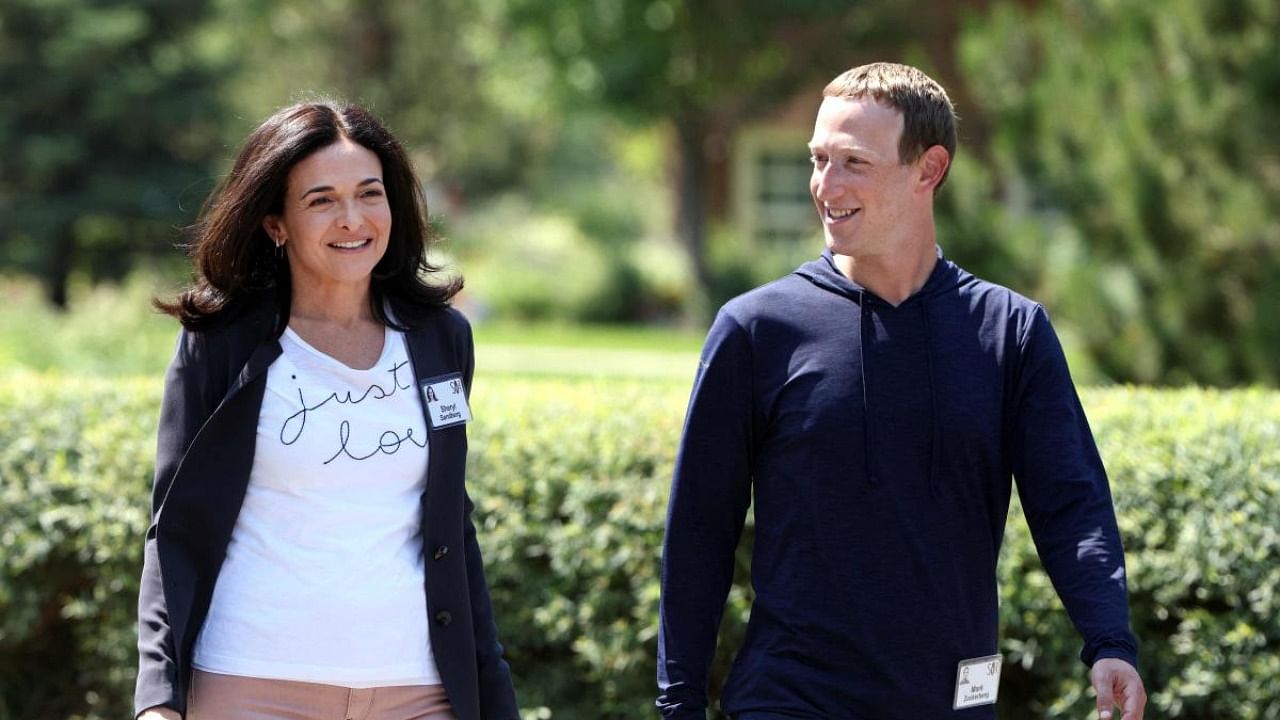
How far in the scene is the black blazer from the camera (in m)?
3.02

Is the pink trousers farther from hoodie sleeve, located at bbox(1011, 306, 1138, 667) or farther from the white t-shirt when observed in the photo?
hoodie sleeve, located at bbox(1011, 306, 1138, 667)

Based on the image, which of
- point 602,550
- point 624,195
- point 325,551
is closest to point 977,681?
point 325,551

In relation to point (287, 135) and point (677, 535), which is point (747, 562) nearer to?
point (677, 535)

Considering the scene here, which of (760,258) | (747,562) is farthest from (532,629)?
(760,258)

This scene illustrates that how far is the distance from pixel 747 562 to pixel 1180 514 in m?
1.21

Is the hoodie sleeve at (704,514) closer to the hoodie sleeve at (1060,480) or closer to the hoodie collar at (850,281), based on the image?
the hoodie collar at (850,281)

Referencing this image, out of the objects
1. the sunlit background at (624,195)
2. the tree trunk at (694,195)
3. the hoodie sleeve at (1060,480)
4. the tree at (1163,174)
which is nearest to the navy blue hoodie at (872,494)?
the hoodie sleeve at (1060,480)

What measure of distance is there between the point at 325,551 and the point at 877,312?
1.14m

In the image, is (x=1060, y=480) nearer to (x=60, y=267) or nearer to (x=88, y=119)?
(x=88, y=119)

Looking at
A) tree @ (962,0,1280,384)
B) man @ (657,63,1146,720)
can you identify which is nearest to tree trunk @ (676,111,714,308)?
tree @ (962,0,1280,384)

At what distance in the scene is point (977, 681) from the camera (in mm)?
3025

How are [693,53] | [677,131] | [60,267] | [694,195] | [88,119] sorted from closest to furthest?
1. [88,119]
2. [60,267]
3. [693,53]
4. [677,131]
5. [694,195]

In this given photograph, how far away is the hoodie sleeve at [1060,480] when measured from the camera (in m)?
3.05

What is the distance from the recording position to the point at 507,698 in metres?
3.32
